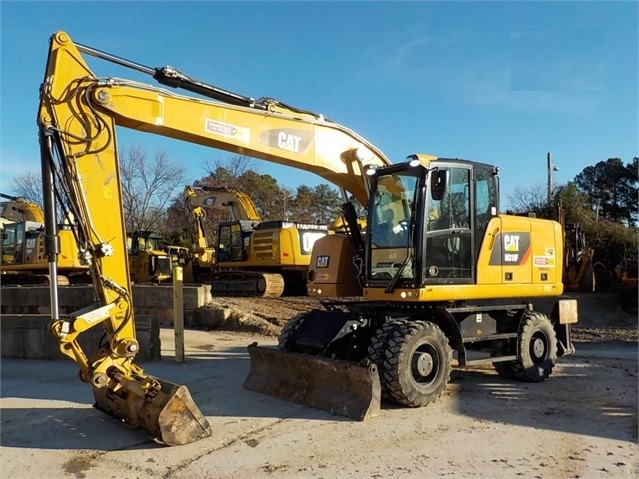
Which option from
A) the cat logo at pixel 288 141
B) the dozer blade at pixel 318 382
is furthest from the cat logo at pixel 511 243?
the cat logo at pixel 288 141

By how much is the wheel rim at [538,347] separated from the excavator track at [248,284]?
12171 millimetres

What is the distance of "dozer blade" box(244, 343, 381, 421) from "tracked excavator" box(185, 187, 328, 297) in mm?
12086

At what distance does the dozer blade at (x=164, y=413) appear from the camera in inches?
198

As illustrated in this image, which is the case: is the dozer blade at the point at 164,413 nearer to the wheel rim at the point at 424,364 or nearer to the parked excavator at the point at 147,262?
the wheel rim at the point at 424,364

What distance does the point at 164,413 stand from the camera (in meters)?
5.01

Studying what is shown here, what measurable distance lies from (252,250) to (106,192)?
14.9 m

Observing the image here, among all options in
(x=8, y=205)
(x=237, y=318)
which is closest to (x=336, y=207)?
(x=8, y=205)

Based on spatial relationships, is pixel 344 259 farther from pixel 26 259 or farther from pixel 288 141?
pixel 26 259

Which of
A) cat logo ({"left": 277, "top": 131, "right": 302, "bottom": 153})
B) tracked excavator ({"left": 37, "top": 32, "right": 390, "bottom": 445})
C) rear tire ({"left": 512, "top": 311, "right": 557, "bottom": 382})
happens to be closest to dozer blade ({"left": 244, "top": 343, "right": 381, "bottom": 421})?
tracked excavator ({"left": 37, "top": 32, "right": 390, "bottom": 445})

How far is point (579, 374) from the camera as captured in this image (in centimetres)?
840

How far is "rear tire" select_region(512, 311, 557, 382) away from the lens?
303 inches

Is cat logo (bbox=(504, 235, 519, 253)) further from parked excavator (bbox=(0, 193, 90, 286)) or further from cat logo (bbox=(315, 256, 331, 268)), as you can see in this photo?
parked excavator (bbox=(0, 193, 90, 286))

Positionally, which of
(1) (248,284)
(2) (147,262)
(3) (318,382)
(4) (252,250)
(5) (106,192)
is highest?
(5) (106,192)

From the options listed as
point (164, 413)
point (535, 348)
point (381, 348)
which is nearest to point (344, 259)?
point (381, 348)
